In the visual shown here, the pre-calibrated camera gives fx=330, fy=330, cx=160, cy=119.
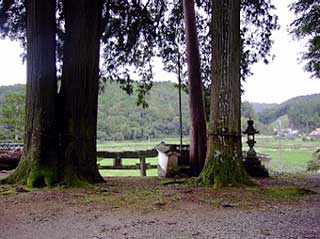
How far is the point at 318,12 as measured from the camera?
8.12 meters

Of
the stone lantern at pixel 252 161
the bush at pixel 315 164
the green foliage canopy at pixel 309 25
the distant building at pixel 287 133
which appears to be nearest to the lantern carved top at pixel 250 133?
the stone lantern at pixel 252 161

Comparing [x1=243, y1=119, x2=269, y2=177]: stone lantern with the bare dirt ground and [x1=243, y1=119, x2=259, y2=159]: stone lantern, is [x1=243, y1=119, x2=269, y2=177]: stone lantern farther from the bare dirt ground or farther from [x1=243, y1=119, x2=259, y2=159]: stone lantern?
the bare dirt ground

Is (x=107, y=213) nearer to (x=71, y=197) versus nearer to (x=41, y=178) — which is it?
(x=71, y=197)

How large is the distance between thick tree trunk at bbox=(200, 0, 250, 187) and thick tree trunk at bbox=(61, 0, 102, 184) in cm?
200

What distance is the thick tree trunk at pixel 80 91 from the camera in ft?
17.9

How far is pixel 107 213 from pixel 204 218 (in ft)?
3.18

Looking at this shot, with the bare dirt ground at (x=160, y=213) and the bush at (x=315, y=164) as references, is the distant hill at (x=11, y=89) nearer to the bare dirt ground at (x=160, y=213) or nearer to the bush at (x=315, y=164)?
the bare dirt ground at (x=160, y=213)

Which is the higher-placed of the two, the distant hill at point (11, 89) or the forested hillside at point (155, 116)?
the distant hill at point (11, 89)

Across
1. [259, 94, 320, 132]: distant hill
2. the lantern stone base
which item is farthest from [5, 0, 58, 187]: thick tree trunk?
[259, 94, 320, 132]: distant hill

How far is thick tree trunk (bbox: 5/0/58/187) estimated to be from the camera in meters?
Result: 5.18

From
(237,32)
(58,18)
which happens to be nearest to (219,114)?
(237,32)

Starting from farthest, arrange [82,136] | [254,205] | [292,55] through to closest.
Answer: [292,55]
[82,136]
[254,205]

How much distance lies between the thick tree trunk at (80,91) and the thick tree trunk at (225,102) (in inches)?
78.6

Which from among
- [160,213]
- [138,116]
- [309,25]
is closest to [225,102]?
[160,213]
